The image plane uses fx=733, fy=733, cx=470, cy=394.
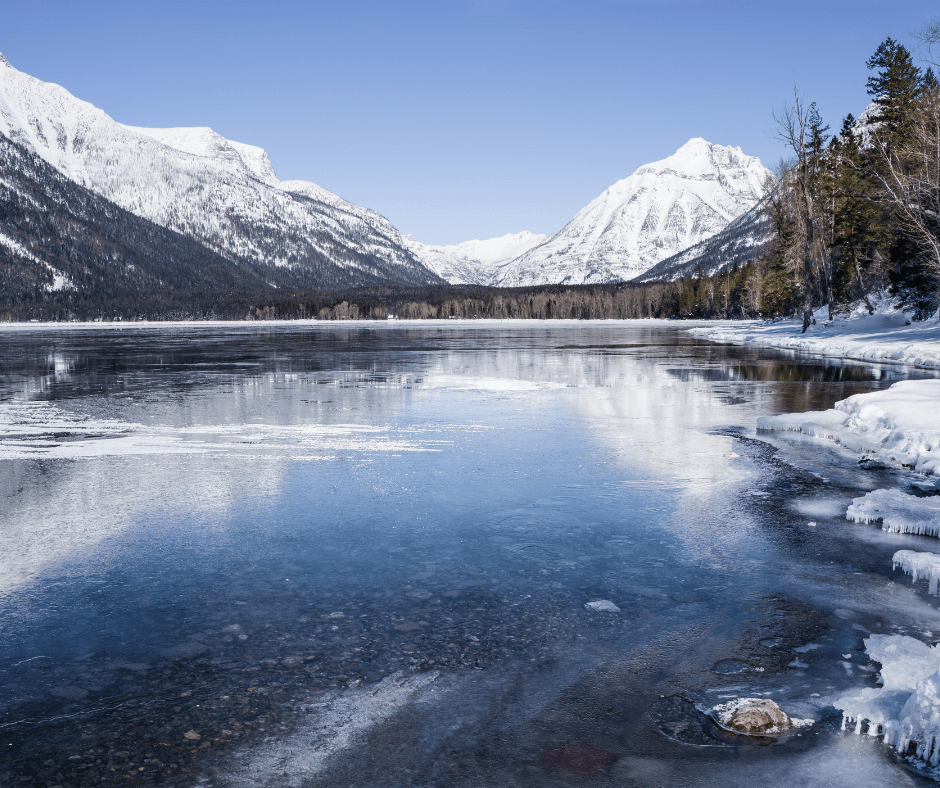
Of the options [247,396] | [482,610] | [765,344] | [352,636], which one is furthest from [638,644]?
[765,344]

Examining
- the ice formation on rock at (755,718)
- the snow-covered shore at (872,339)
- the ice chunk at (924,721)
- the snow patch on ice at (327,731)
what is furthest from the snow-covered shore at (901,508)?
the snow patch on ice at (327,731)

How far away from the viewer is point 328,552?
757 centimetres

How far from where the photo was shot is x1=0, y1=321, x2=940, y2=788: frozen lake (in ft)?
13.5

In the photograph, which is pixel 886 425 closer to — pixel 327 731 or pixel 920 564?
pixel 920 564

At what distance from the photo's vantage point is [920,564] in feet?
22.6

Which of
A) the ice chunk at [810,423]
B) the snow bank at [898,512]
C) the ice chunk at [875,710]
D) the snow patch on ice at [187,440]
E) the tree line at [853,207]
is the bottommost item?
the ice chunk at [875,710]

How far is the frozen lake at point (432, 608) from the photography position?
4.11 meters

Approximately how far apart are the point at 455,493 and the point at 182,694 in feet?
18.5

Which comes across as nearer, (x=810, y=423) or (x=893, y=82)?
(x=810, y=423)

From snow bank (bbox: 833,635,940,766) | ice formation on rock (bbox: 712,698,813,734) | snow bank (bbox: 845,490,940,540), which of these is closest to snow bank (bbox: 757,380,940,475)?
snow bank (bbox: 845,490,940,540)

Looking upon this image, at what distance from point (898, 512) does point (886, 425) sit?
20.5ft

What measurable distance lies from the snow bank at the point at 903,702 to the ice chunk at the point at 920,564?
5.06 ft

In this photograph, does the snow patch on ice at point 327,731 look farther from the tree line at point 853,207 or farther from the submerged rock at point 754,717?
the tree line at point 853,207

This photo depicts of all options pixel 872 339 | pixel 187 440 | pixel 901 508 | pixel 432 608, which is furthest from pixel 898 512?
pixel 872 339
